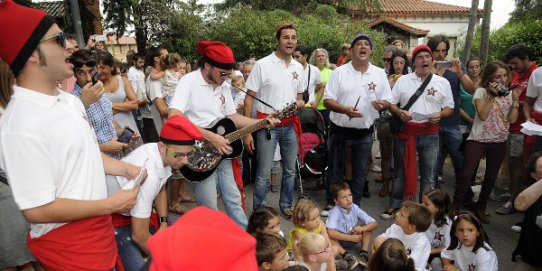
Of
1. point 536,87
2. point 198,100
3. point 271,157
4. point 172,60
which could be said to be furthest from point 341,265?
point 172,60

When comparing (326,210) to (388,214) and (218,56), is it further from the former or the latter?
(218,56)

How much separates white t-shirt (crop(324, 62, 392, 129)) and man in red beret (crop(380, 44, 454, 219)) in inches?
9.1

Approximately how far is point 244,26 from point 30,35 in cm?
1671

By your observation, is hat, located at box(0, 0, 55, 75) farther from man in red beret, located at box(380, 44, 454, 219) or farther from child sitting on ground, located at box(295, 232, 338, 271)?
man in red beret, located at box(380, 44, 454, 219)

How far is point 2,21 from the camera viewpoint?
5.43 feet

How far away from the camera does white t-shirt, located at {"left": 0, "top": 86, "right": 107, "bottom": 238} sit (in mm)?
1647

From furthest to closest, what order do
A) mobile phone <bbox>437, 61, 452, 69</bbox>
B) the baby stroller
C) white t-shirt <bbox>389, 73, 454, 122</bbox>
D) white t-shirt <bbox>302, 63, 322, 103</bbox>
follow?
white t-shirt <bbox>302, 63, 322, 103</bbox>, the baby stroller, mobile phone <bbox>437, 61, 452, 69</bbox>, white t-shirt <bbox>389, 73, 454, 122</bbox>

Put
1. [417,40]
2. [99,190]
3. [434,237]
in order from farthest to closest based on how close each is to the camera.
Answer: [417,40], [434,237], [99,190]

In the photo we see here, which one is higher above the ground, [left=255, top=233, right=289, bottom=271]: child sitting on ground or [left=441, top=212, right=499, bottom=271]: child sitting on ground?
[left=255, top=233, right=289, bottom=271]: child sitting on ground

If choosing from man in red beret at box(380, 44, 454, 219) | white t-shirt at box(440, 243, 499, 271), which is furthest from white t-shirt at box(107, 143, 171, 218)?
man in red beret at box(380, 44, 454, 219)

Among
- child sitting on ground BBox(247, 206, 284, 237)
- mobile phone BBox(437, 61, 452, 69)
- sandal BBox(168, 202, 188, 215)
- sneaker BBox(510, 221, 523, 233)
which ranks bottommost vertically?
sneaker BBox(510, 221, 523, 233)

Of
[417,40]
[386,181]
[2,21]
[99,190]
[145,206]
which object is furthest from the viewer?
[417,40]

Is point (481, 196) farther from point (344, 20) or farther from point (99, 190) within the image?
point (344, 20)

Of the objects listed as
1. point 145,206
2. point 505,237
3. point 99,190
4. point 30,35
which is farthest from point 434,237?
point 30,35
